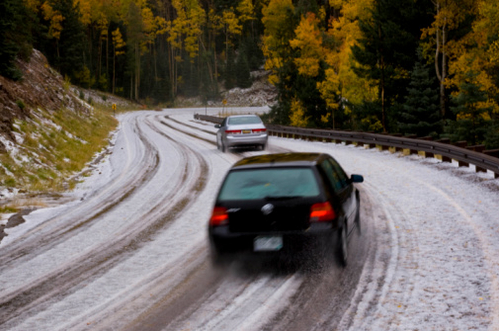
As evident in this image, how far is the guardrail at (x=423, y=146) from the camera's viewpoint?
531 inches

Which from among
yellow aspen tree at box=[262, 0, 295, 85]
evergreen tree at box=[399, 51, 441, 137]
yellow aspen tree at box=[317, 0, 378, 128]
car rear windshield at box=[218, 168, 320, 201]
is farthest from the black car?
yellow aspen tree at box=[262, 0, 295, 85]

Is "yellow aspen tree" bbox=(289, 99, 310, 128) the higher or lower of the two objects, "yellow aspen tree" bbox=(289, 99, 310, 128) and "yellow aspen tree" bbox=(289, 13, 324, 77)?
the lower

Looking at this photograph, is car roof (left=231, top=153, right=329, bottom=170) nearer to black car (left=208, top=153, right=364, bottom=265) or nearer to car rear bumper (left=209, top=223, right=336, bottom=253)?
black car (left=208, top=153, right=364, bottom=265)

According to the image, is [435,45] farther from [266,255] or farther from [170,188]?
[266,255]

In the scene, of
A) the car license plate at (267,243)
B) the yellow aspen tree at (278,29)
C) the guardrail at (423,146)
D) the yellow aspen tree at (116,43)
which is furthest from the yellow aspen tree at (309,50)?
the yellow aspen tree at (116,43)

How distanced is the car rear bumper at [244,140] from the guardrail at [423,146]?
4.93 m

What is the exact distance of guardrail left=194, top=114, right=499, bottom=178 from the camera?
1348 cm

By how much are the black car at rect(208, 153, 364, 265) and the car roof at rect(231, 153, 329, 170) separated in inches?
0.5

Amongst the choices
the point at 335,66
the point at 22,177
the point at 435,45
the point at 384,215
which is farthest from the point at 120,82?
the point at 384,215

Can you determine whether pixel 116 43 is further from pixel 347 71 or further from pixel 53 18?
pixel 347 71

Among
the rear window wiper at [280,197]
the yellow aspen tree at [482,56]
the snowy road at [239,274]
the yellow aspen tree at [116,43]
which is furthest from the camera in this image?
the yellow aspen tree at [116,43]

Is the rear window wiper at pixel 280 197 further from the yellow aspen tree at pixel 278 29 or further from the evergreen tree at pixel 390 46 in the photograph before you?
the yellow aspen tree at pixel 278 29

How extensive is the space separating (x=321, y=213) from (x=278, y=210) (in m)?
0.53

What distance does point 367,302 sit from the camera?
523cm
